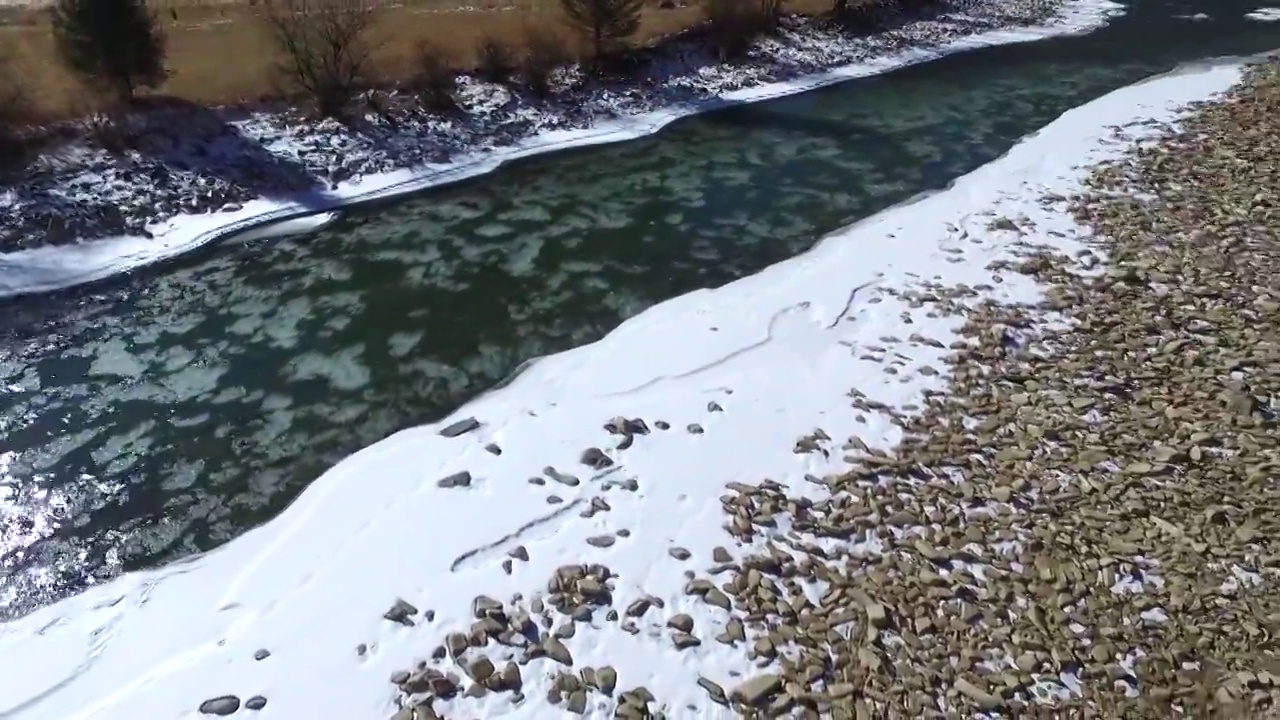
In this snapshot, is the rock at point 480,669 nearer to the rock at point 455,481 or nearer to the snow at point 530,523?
the snow at point 530,523

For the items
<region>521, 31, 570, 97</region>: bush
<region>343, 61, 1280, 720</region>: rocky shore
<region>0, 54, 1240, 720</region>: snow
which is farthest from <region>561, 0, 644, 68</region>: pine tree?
<region>343, 61, 1280, 720</region>: rocky shore

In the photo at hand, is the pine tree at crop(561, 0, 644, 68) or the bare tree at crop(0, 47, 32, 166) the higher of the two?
the bare tree at crop(0, 47, 32, 166)

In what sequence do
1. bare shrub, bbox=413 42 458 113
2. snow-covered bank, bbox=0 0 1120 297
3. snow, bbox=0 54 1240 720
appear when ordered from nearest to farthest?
1. snow, bbox=0 54 1240 720
2. snow-covered bank, bbox=0 0 1120 297
3. bare shrub, bbox=413 42 458 113

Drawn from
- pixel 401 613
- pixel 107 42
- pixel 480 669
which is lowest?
pixel 480 669

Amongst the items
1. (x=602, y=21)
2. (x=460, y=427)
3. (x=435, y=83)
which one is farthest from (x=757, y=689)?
(x=602, y=21)

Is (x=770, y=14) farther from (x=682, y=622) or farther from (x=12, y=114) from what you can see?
(x=682, y=622)

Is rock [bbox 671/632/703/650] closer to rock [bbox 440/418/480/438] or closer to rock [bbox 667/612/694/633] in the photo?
rock [bbox 667/612/694/633]
